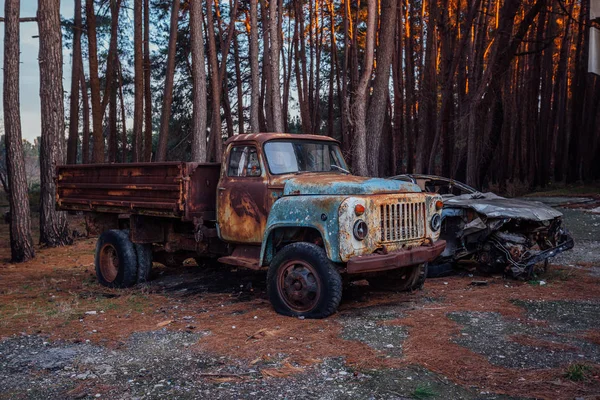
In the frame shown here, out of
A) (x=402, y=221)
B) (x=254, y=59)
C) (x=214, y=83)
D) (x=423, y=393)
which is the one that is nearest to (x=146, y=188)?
(x=402, y=221)

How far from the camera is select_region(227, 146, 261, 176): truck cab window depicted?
25.0 ft

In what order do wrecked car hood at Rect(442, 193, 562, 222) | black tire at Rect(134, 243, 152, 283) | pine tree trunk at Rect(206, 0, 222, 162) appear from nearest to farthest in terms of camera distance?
wrecked car hood at Rect(442, 193, 562, 222)
black tire at Rect(134, 243, 152, 283)
pine tree trunk at Rect(206, 0, 222, 162)

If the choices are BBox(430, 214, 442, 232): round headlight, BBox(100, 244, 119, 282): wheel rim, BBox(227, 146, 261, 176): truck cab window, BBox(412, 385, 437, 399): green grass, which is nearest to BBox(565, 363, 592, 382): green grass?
BBox(412, 385, 437, 399): green grass

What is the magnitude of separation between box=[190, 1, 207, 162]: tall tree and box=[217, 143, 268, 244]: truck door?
10.4m

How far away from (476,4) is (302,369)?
18.6m

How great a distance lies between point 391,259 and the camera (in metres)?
6.55

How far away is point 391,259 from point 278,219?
1.41m

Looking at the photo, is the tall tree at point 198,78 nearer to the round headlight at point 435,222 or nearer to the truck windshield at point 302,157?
the truck windshield at point 302,157

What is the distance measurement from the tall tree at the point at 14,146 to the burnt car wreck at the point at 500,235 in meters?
8.62

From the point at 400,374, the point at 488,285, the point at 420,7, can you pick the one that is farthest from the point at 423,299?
the point at 420,7

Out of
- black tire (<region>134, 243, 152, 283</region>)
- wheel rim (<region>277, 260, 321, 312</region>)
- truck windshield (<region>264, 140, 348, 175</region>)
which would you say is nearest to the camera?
wheel rim (<region>277, 260, 321, 312</region>)

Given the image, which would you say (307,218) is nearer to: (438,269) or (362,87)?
(438,269)

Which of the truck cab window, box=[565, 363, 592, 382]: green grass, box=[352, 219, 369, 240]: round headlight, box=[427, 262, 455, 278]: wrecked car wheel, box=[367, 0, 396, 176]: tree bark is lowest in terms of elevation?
box=[565, 363, 592, 382]: green grass

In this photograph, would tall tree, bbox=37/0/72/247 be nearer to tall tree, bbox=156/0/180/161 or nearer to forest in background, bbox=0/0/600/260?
forest in background, bbox=0/0/600/260
